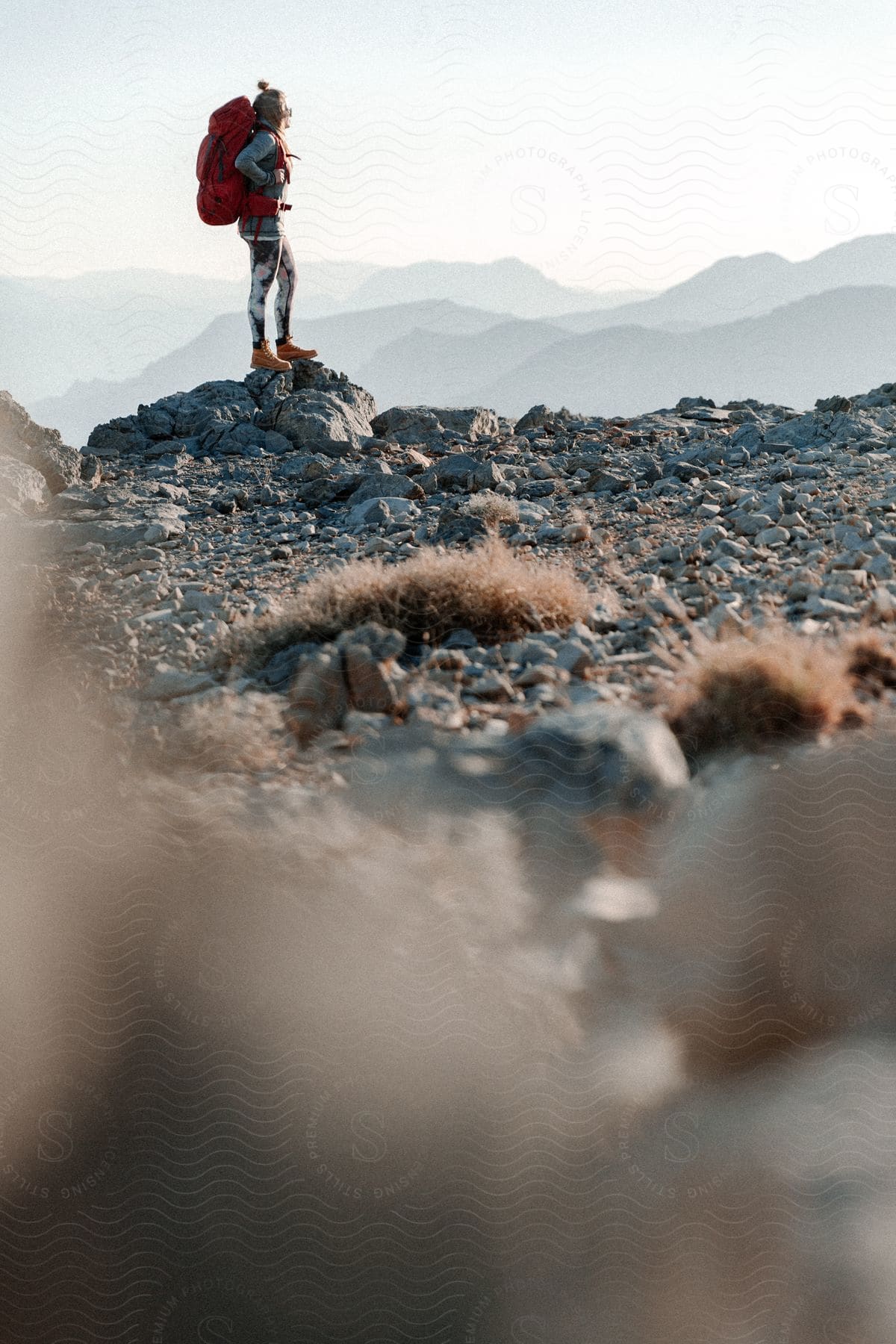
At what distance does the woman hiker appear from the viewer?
36.9 ft

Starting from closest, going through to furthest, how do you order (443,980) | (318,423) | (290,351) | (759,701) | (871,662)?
(443,980), (759,701), (871,662), (318,423), (290,351)

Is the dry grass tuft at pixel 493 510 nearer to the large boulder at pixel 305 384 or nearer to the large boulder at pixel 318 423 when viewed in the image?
the large boulder at pixel 318 423

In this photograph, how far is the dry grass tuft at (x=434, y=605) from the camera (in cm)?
544

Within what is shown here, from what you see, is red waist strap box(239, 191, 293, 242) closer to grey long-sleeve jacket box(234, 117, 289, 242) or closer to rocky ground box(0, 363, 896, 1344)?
grey long-sleeve jacket box(234, 117, 289, 242)

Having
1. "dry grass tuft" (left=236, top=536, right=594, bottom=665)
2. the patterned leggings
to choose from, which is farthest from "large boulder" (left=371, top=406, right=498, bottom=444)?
"dry grass tuft" (left=236, top=536, right=594, bottom=665)

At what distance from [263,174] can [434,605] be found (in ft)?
25.9

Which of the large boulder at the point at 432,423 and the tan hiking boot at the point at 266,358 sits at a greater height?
the tan hiking boot at the point at 266,358

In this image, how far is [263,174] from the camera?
1140 centimetres

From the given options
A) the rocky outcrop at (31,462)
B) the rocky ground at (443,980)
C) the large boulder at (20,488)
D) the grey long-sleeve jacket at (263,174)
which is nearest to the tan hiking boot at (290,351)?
the grey long-sleeve jacket at (263,174)

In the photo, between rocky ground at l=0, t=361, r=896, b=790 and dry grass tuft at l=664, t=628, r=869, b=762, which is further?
rocky ground at l=0, t=361, r=896, b=790

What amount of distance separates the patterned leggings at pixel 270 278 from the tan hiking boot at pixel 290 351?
280 mm

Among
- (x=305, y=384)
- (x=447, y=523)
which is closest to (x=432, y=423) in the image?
(x=305, y=384)

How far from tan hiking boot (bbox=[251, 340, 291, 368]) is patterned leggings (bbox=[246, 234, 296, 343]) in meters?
0.10

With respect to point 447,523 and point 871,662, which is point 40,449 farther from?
point 871,662
